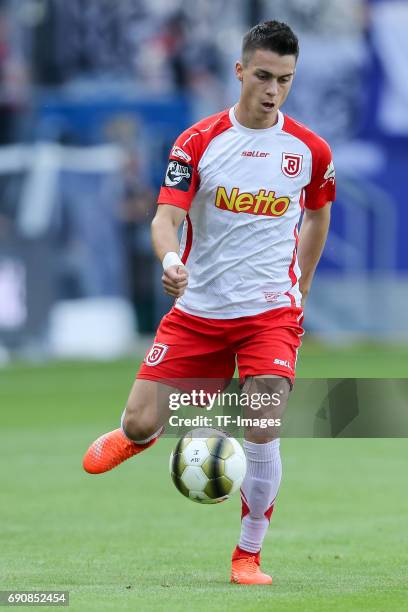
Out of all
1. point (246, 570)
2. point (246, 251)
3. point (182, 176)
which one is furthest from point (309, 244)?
point (246, 570)

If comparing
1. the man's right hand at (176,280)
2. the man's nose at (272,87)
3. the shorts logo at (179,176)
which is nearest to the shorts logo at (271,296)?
the shorts logo at (179,176)

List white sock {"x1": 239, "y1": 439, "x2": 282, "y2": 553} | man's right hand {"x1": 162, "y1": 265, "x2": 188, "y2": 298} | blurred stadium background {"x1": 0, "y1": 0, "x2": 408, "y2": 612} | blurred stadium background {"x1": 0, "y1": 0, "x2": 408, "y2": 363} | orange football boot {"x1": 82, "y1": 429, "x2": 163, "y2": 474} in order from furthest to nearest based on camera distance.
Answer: blurred stadium background {"x1": 0, "y1": 0, "x2": 408, "y2": 363} → blurred stadium background {"x1": 0, "y1": 0, "x2": 408, "y2": 612} → orange football boot {"x1": 82, "y1": 429, "x2": 163, "y2": 474} → white sock {"x1": 239, "y1": 439, "x2": 282, "y2": 553} → man's right hand {"x1": 162, "y1": 265, "x2": 188, "y2": 298}

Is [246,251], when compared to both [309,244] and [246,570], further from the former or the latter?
[246,570]

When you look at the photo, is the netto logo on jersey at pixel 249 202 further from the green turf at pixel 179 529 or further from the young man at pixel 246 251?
the green turf at pixel 179 529

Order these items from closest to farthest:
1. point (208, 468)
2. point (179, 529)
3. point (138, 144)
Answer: point (208, 468), point (179, 529), point (138, 144)

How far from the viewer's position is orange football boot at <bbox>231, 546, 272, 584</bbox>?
23.1 feet

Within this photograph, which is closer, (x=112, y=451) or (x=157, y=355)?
(x=157, y=355)

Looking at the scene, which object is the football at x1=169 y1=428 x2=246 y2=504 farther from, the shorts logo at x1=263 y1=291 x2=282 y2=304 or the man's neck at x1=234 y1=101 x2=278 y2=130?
the man's neck at x1=234 y1=101 x2=278 y2=130

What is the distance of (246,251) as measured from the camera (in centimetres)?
726

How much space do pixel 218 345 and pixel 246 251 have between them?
49 cm

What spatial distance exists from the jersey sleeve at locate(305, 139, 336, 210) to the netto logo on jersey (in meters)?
0.28

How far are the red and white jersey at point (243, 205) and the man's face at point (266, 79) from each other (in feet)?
0.66

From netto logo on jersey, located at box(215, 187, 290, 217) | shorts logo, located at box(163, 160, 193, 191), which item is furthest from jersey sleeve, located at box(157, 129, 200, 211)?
netto logo on jersey, located at box(215, 187, 290, 217)

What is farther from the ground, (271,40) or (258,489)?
(271,40)
